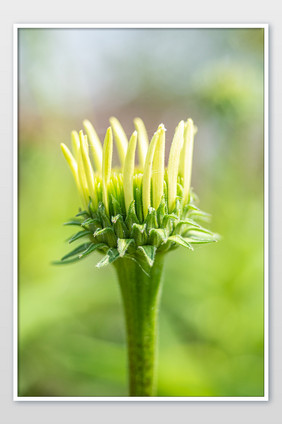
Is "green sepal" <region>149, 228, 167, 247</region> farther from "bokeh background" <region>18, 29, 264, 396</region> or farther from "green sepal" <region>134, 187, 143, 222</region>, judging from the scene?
"bokeh background" <region>18, 29, 264, 396</region>

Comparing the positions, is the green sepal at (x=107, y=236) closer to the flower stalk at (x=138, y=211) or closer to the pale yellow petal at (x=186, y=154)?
the flower stalk at (x=138, y=211)

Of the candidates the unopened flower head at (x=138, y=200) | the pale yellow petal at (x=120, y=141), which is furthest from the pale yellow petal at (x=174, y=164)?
the pale yellow petal at (x=120, y=141)

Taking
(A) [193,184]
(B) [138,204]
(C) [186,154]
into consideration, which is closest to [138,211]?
(B) [138,204]

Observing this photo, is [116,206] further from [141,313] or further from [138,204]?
[141,313]

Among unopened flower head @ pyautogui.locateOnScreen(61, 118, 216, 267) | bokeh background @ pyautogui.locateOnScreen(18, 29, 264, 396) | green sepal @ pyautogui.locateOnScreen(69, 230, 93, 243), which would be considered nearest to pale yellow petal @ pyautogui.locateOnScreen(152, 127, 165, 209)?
unopened flower head @ pyautogui.locateOnScreen(61, 118, 216, 267)
